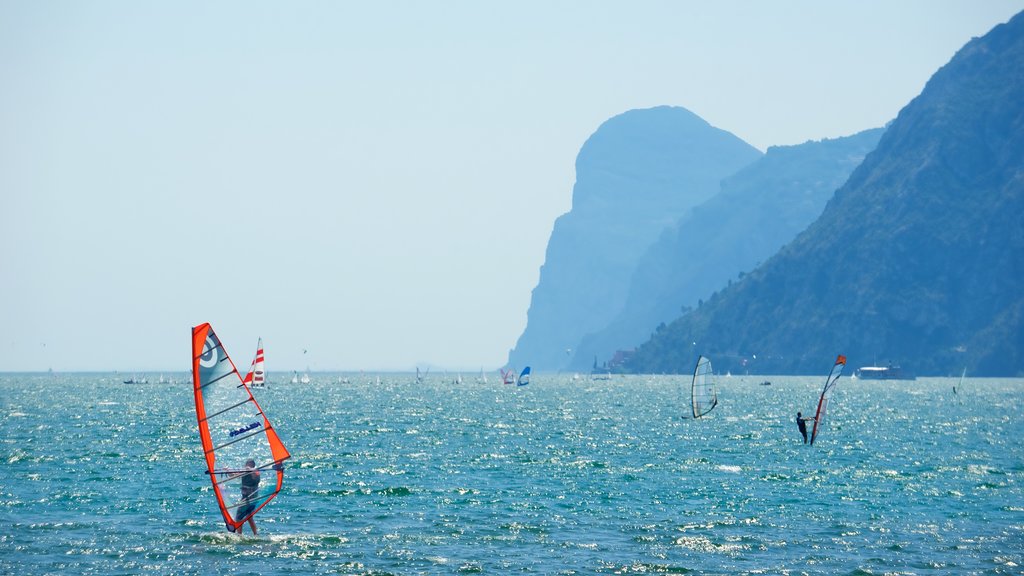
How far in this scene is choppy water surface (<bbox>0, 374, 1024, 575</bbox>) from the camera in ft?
140

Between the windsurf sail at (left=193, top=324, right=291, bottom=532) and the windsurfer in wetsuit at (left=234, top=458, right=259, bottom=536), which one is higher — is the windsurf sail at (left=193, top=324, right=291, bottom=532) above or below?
above

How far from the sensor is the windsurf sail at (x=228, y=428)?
42.1 meters

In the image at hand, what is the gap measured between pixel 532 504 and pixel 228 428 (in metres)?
18.8

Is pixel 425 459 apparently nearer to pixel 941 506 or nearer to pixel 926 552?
pixel 941 506

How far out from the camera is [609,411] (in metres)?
161

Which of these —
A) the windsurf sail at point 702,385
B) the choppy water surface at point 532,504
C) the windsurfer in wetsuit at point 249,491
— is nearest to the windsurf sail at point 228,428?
the windsurfer in wetsuit at point 249,491

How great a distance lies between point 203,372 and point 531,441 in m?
60.0

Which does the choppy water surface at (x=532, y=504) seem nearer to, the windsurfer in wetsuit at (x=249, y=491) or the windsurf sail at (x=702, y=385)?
the windsurfer in wetsuit at (x=249, y=491)

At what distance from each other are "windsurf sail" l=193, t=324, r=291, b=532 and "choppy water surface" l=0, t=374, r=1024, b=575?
2496mm

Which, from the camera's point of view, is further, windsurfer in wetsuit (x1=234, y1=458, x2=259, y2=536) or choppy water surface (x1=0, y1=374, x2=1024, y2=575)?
windsurfer in wetsuit (x1=234, y1=458, x2=259, y2=536)

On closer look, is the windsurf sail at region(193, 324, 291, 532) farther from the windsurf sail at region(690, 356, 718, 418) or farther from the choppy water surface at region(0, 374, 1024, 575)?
the windsurf sail at region(690, 356, 718, 418)

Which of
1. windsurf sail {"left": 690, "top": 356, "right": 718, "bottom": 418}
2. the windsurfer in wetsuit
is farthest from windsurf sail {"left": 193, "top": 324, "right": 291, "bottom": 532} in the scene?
windsurf sail {"left": 690, "top": 356, "right": 718, "bottom": 418}

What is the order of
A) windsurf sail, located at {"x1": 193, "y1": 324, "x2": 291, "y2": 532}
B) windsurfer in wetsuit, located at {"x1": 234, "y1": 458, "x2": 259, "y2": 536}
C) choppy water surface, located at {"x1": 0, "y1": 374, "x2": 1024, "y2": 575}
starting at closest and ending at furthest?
1. windsurf sail, located at {"x1": 193, "y1": 324, "x2": 291, "y2": 532}
2. choppy water surface, located at {"x1": 0, "y1": 374, "x2": 1024, "y2": 575}
3. windsurfer in wetsuit, located at {"x1": 234, "y1": 458, "x2": 259, "y2": 536}

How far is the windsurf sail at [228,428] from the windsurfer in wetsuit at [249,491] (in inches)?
3.0
